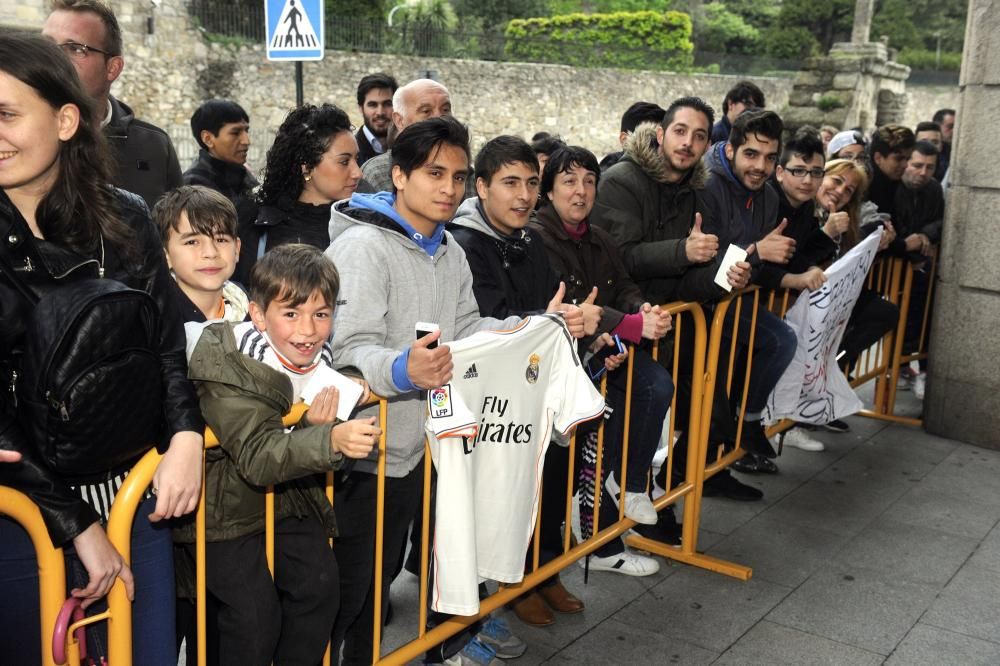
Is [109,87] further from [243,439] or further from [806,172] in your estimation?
[806,172]

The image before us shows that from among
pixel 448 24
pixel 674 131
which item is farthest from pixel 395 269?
pixel 448 24

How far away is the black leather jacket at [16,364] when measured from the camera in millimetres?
2045

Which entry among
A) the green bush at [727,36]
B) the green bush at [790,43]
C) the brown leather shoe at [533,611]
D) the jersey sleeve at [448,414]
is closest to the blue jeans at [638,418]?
the brown leather shoe at [533,611]

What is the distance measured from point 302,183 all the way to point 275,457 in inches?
71.5

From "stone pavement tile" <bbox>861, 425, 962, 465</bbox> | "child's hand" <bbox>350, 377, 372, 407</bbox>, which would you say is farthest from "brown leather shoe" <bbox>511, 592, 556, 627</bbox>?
"stone pavement tile" <bbox>861, 425, 962, 465</bbox>

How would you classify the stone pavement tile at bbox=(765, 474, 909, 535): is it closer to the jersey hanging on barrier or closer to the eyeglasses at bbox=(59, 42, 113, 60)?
the jersey hanging on barrier

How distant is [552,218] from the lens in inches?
163

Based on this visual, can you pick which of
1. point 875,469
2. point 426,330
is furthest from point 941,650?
point 426,330

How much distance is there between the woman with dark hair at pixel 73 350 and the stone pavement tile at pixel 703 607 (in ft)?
7.46

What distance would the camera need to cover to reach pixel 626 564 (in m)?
4.54

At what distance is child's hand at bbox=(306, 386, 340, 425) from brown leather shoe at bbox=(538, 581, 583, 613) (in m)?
1.89

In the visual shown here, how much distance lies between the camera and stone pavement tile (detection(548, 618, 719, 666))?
3.78 meters

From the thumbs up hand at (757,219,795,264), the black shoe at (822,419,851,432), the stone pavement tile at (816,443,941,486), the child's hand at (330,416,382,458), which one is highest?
the thumbs up hand at (757,219,795,264)

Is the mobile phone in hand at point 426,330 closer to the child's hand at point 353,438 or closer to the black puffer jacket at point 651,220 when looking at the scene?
the child's hand at point 353,438
